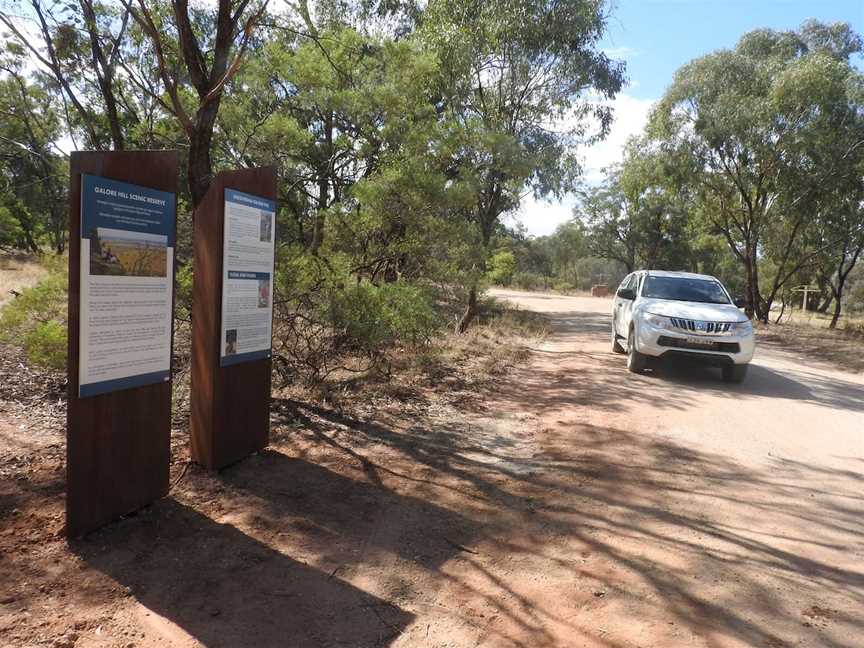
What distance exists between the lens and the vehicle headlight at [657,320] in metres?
9.26

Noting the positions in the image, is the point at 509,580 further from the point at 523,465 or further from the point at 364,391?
the point at 364,391

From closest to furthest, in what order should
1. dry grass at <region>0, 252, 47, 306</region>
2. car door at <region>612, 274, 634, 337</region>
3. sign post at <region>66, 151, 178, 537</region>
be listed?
1. sign post at <region>66, 151, 178, 537</region>
2. car door at <region>612, 274, 634, 337</region>
3. dry grass at <region>0, 252, 47, 306</region>

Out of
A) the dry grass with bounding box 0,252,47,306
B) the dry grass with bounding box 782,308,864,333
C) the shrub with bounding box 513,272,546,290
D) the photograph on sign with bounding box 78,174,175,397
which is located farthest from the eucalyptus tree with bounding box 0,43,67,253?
the shrub with bounding box 513,272,546,290

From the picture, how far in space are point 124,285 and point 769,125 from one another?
791 inches

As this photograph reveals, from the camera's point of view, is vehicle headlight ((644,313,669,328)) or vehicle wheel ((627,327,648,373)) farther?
vehicle wheel ((627,327,648,373))

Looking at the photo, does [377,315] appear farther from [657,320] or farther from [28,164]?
[28,164]

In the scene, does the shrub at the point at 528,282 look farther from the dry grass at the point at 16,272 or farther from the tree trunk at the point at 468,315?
the tree trunk at the point at 468,315

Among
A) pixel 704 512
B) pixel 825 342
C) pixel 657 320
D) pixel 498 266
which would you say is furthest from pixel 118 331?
Answer: pixel 825 342

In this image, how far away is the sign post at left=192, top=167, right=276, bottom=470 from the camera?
4754mm

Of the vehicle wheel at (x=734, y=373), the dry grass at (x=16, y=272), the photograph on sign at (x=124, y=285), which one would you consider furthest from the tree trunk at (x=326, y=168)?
the dry grass at (x=16, y=272)

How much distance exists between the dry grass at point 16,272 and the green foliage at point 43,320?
1048cm

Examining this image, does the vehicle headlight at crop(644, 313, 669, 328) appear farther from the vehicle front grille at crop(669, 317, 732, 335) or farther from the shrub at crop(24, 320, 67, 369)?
the shrub at crop(24, 320, 67, 369)

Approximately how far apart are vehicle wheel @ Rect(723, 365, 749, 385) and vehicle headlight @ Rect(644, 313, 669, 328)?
122 cm

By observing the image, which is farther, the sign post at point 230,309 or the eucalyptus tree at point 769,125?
the eucalyptus tree at point 769,125
